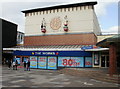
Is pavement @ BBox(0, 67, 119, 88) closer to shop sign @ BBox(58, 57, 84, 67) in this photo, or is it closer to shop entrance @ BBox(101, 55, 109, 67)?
shop sign @ BBox(58, 57, 84, 67)

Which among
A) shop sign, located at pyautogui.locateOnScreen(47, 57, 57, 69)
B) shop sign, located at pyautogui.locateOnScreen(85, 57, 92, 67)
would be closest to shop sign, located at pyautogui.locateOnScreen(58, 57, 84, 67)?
shop sign, located at pyautogui.locateOnScreen(85, 57, 92, 67)

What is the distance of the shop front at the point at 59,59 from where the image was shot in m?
28.1

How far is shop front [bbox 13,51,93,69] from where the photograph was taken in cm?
2808

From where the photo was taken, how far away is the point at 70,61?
94.9 ft

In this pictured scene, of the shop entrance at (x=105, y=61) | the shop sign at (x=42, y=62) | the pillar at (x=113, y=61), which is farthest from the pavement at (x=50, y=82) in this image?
the shop entrance at (x=105, y=61)

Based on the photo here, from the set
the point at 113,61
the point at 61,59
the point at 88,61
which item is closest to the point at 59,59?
the point at 61,59

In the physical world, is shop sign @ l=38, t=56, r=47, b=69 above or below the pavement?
above

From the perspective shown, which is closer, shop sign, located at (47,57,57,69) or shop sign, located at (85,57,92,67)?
shop sign, located at (47,57,57,69)

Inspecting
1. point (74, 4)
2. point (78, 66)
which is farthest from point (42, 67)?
point (74, 4)

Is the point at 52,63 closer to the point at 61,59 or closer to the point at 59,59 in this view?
the point at 59,59

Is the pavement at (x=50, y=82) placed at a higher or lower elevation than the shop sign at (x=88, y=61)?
lower

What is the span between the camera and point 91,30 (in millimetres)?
31484

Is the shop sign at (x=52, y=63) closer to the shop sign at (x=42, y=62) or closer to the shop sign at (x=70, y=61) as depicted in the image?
the shop sign at (x=42, y=62)

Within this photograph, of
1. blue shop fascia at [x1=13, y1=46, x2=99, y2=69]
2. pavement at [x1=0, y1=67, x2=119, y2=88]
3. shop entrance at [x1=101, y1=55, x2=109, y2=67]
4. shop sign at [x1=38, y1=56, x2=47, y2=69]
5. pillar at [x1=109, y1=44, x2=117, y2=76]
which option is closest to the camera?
pavement at [x1=0, y1=67, x2=119, y2=88]
